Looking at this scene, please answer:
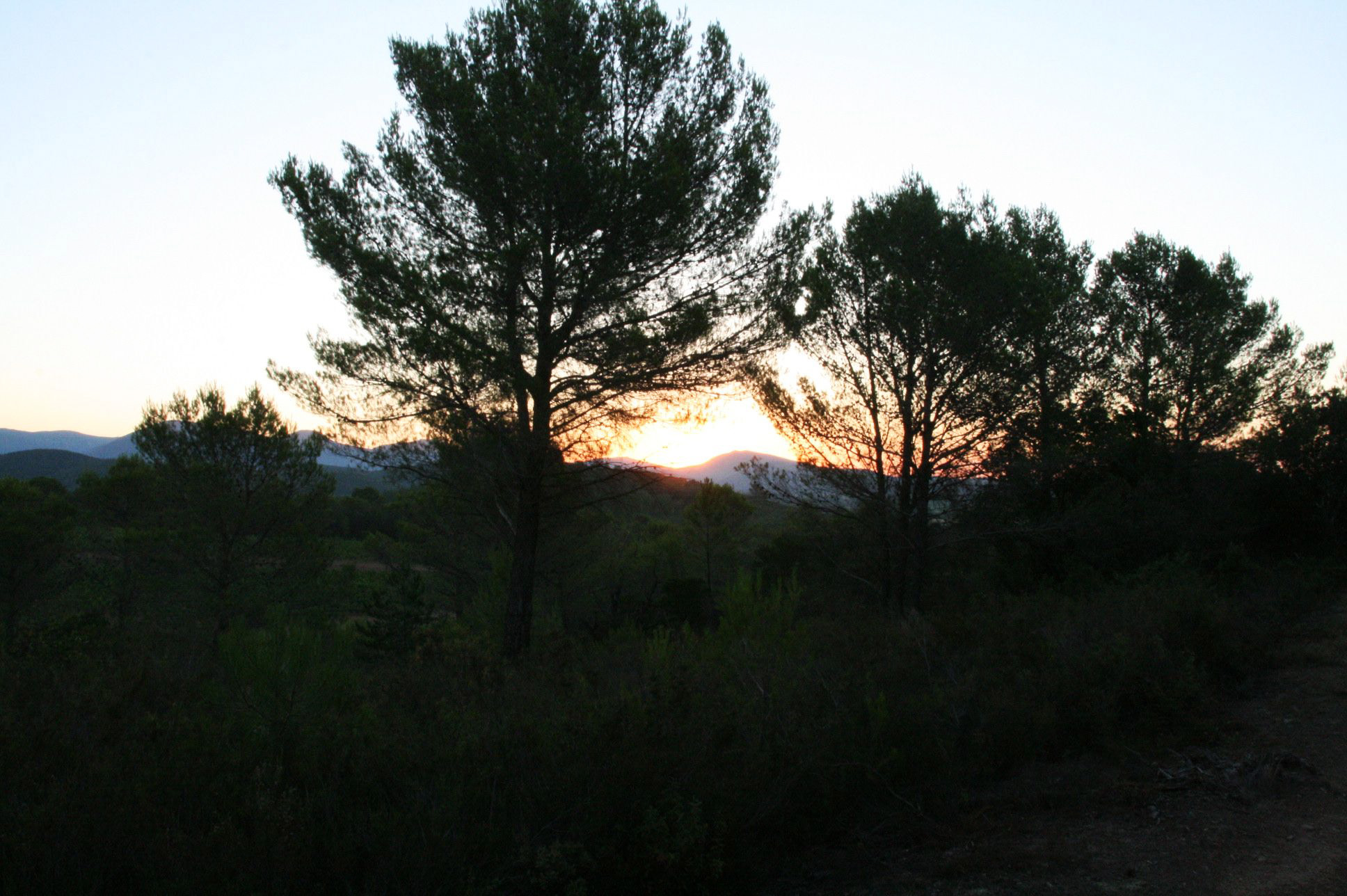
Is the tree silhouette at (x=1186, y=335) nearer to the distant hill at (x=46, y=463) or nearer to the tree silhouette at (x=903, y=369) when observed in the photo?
the tree silhouette at (x=903, y=369)

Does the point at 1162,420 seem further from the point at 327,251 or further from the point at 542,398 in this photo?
the point at 327,251

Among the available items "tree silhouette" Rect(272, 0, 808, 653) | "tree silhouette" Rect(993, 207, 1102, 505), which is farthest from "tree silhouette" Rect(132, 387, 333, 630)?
"tree silhouette" Rect(993, 207, 1102, 505)

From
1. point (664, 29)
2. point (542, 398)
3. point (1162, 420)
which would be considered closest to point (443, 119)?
point (664, 29)

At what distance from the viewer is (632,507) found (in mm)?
14531

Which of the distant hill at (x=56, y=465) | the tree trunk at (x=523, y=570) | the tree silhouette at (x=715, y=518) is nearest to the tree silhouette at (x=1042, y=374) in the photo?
the tree trunk at (x=523, y=570)

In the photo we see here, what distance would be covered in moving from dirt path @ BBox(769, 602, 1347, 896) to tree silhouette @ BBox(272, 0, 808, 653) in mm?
6939

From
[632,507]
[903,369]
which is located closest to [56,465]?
[632,507]

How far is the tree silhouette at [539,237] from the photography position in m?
9.33

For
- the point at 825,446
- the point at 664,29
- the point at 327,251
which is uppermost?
the point at 664,29

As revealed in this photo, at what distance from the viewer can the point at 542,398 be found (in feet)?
33.7

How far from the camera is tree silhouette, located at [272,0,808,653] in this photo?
9.33m

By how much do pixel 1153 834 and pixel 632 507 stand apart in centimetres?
1096

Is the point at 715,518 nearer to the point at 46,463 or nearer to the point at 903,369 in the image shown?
the point at 903,369

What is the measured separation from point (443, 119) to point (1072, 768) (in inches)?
379
